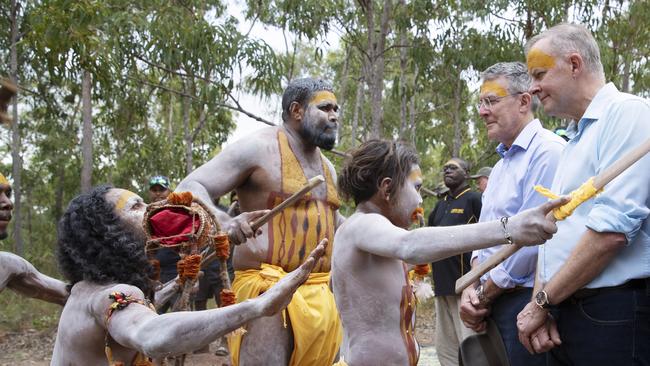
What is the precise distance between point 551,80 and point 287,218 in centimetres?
181

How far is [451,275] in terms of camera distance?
6.85 m

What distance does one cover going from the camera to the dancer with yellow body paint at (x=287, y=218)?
4.24m

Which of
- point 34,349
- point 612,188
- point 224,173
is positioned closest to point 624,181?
point 612,188

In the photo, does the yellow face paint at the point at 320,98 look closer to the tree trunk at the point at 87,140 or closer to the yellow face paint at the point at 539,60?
the yellow face paint at the point at 539,60

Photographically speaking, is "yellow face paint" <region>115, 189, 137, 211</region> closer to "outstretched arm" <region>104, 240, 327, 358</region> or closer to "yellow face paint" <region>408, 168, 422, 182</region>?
"outstretched arm" <region>104, 240, 327, 358</region>

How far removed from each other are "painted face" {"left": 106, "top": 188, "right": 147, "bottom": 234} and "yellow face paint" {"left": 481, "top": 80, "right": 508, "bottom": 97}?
188 cm

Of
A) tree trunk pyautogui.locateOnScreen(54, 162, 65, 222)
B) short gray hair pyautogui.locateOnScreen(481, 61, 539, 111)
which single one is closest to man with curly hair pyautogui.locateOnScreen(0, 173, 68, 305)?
short gray hair pyautogui.locateOnScreen(481, 61, 539, 111)

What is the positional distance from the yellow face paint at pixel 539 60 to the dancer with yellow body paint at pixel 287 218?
1612 mm

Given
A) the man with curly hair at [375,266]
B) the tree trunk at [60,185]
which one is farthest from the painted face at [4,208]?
the tree trunk at [60,185]

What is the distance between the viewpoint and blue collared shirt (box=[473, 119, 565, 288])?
340 cm

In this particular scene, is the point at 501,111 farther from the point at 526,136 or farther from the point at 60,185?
the point at 60,185

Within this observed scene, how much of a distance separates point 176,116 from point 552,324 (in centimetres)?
1961

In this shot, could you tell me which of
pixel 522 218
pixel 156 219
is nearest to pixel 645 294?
pixel 522 218

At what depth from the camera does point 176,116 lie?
857 inches
